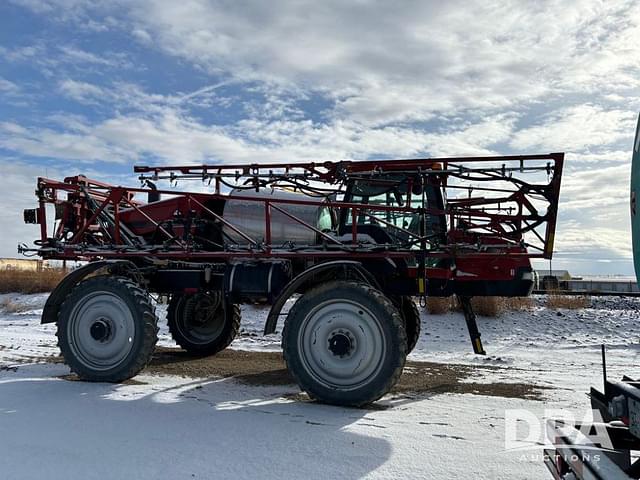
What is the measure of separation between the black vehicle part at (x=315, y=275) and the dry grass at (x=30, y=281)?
66.5 feet

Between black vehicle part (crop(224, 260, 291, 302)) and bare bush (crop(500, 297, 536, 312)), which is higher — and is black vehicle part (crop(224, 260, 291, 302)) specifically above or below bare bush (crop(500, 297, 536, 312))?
above

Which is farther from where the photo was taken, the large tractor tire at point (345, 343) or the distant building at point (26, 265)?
the distant building at point (26, 265)

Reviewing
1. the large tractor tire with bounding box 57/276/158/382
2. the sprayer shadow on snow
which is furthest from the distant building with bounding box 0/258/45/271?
the sprayer shadow on snow

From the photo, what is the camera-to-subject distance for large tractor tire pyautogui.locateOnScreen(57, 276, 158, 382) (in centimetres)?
680

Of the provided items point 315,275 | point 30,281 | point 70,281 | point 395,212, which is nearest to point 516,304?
point 395,212

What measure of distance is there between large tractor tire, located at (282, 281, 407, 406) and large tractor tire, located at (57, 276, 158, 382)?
2025mm

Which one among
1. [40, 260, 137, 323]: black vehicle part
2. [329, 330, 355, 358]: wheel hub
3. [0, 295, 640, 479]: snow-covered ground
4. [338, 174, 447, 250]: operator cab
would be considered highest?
[338, 174, 447, 250]: operator cab

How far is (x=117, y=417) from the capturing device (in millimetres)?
5203

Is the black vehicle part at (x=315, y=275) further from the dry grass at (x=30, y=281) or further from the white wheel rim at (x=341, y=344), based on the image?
the dry grass at (x=30, y=281)

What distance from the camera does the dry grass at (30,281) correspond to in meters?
24.0

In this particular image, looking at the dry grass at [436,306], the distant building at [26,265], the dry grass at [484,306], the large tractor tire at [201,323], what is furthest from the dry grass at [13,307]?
the dry grass at [484,306]

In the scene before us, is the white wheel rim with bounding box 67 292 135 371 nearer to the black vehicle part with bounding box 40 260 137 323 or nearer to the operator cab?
the black vehicle part with bounding box 40 260 137 323

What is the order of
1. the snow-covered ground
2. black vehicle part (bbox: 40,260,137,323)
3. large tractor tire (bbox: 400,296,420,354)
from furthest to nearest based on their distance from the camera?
large tractor tire (bbox: 400,296,420,354) → black vehicle part (bbox: 40,260,137,323) → the snow-covered ground

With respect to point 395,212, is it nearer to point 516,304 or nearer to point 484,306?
point 484,306
